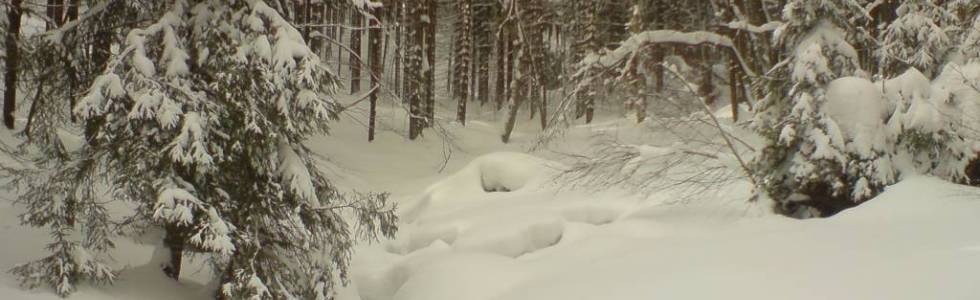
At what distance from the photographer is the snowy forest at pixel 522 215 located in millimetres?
7309

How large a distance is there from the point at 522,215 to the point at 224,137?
5837 millimetres

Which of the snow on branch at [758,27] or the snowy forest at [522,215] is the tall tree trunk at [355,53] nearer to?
the snowy forest at [522,215]

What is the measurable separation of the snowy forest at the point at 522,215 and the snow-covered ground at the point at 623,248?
0.12 ft

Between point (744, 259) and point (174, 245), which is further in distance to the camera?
point (174, 245)

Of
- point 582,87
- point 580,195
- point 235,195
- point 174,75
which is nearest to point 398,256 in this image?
point 580,195

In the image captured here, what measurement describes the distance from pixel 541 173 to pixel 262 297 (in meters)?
7.98

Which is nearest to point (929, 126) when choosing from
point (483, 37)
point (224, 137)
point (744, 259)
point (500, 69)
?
point (744, 259)

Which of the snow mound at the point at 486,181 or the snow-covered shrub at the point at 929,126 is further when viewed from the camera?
the snow mound at the point at 486,181

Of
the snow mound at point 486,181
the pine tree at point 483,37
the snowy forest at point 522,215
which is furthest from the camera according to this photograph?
the pine tree at point 483,37

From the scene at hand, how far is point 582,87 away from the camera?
11.4m

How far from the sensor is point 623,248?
9.77 m

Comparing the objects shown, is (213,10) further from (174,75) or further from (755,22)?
(755,22)

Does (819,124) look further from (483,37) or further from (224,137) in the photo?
(483,37)

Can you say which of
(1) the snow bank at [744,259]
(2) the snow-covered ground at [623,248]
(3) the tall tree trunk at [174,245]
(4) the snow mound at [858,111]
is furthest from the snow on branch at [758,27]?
(3) the tall tree trunk at [174,245]
